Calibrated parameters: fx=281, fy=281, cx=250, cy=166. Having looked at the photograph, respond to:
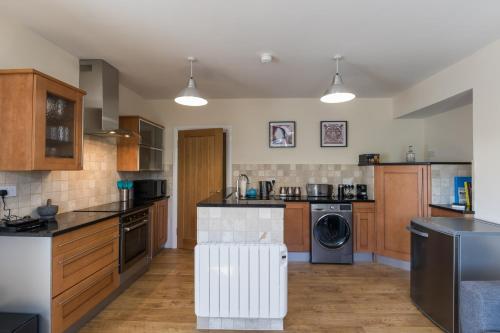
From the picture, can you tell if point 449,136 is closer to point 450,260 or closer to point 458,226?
point 458,226

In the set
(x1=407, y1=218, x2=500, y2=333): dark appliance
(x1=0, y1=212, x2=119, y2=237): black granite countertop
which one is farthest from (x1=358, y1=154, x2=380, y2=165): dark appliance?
(x1=0, y1=212, x2=119, y2=237): black granite countertop

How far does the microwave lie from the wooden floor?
38.0 inches

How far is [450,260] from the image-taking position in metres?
2.12

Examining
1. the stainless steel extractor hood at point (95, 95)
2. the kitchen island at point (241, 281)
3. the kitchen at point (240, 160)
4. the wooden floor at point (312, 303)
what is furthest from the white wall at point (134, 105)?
the kitchen island at point (241, 281)

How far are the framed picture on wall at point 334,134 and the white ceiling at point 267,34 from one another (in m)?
1.10

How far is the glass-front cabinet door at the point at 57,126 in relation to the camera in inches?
78.9

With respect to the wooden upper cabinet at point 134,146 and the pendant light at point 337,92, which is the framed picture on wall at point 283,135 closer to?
the pendant light at point 337,92

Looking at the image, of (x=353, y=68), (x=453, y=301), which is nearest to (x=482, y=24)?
A: (x=353, y=68)

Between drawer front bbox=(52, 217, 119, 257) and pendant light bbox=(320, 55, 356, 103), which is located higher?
pendant light bbox=(320, 55, 356, 103)

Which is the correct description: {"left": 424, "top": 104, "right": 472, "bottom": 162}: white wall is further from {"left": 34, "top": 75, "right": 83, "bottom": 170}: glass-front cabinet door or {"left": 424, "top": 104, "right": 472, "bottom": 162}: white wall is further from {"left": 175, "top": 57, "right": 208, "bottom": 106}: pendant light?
{"left": 34, "top": 75, "right": 83, "bottom": 170}: glass-front cabinet door

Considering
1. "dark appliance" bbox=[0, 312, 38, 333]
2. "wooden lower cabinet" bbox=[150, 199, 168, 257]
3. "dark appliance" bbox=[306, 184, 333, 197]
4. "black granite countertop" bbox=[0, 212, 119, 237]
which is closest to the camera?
"dark appliance" bbox=[0, 312, 38, 333]

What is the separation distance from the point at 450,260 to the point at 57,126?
3.22 m

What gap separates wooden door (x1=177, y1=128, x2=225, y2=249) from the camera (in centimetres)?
431

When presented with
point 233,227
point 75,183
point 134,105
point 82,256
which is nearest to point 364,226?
point 233,227
